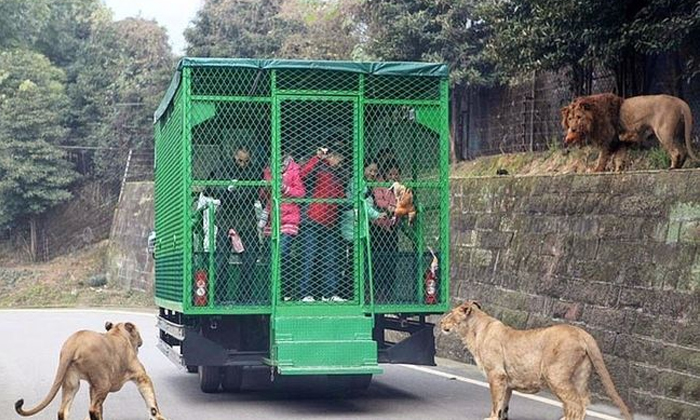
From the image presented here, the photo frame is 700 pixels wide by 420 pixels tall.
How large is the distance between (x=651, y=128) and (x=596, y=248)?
2022mm

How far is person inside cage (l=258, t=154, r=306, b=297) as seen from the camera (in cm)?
1216

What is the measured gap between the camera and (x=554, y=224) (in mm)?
14773

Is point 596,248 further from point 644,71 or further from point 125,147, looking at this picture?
point 125,147

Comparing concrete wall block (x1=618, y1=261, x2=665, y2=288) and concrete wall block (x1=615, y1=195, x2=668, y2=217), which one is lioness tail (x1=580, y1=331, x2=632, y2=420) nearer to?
concrete wall block (x1=618, y1=261, x2=665, y2=288)

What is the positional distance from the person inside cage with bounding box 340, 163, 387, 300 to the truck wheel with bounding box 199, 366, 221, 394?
191 centimetres

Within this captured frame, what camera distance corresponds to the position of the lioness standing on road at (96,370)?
34.1ft

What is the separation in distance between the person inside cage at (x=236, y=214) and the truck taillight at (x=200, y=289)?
10.9 inches

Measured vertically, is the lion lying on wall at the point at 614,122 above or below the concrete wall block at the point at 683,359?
above

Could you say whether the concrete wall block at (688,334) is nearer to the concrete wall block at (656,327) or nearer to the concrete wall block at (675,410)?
the concrete wall block at (656,327)

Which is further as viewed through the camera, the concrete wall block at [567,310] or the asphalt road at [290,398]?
the concrete wall block at [567,310]

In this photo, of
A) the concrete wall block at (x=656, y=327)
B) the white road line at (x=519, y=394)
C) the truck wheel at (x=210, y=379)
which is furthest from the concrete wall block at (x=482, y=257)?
the truck wheel at (x=210, y=379)

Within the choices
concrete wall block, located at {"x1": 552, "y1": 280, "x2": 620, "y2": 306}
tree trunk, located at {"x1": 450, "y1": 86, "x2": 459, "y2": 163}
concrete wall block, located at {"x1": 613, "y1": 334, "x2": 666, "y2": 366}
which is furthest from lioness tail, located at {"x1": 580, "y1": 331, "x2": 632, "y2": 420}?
tree trunk, located at {"x1": 450, "y1": 86, "x2": 459, "y2": 163}

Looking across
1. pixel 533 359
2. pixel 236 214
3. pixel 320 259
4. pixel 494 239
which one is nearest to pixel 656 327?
pixel 533 359

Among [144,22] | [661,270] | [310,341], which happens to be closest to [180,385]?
[310,341]
